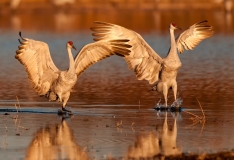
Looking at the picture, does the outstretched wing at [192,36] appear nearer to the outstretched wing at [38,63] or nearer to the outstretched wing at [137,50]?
the outstretched wing at [137,50]

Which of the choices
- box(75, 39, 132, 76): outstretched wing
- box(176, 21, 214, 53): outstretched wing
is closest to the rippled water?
box(75, 39, 132, 76): outstretched wing

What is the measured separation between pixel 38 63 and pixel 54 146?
14.8 feet

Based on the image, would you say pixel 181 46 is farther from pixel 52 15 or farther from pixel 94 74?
pixel 52 15

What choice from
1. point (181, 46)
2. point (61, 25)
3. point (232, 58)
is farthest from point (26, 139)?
point (61, 25)

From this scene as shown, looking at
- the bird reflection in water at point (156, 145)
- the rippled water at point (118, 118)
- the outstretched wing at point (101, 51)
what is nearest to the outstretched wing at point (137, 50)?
the outstretched wing at point (101, 51)

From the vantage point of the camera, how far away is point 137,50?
18.0m

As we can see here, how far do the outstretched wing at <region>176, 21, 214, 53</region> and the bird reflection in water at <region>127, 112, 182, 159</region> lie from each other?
17.7 ft

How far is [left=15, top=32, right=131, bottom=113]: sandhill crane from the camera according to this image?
16844 millimetres

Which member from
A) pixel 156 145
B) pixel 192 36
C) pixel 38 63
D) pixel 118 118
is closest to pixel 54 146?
pixel 156 145

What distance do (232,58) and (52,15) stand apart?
34.5 m

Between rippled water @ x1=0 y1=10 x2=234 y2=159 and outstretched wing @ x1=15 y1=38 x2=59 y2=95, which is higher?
outstretched wing @ x1=15 y1=38 x2=59 y2=95

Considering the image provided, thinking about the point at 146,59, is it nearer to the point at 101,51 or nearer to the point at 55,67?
the point at 101,51

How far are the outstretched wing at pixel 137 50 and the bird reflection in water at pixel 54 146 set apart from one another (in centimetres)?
340

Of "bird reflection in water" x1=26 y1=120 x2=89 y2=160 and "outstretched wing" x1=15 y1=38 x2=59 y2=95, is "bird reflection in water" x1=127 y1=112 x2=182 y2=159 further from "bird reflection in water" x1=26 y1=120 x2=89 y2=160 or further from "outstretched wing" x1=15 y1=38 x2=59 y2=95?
"outstretched wing" x1=15 y1=38 x2=59 y2=95
